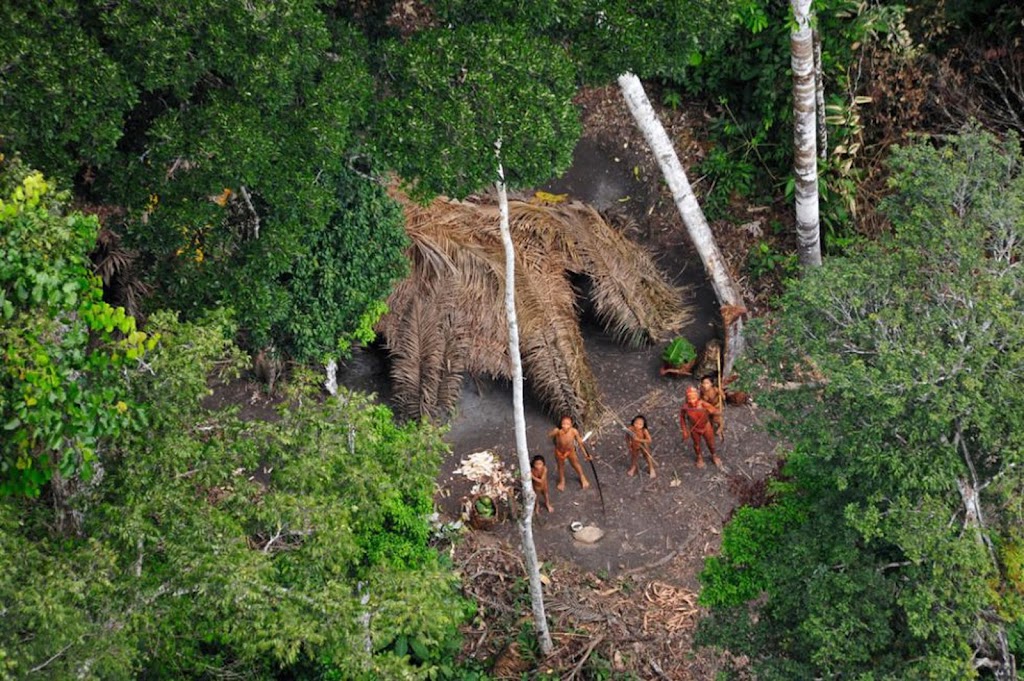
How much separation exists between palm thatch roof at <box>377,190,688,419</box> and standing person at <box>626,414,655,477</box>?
79 centimetres

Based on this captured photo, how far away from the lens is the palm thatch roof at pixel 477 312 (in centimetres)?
1580

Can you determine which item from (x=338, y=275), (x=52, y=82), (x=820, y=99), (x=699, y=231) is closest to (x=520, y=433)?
(x=338, y=275)

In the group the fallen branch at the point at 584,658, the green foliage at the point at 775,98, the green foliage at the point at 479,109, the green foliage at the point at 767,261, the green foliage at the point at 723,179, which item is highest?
the green foliage at the point at 479,109

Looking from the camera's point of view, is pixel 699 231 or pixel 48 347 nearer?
pixel 48 347

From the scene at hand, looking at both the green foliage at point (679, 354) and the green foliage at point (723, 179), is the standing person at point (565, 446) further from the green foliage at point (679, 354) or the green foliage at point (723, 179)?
the green foliage at point (723, 179)

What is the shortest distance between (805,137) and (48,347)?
10.4 metres

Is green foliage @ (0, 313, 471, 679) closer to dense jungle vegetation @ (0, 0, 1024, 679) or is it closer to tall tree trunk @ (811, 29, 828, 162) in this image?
dense jungle vegetation @ (0, 0, 1024, 679)

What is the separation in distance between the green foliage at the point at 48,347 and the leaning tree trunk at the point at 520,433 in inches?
163

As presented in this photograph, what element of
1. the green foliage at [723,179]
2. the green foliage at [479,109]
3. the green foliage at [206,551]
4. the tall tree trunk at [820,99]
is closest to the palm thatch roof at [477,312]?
the green foliage at [723,179]

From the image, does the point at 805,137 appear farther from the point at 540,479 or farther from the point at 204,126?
the point at 204,126

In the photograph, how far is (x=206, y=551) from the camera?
8992mm

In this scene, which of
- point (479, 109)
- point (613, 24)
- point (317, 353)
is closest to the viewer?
point (479, 109)

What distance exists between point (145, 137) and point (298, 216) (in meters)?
1.63

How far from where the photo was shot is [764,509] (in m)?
12.1
